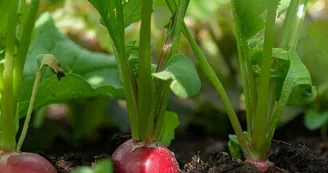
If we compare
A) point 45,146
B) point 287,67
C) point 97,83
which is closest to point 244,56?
Answer: point 287,67

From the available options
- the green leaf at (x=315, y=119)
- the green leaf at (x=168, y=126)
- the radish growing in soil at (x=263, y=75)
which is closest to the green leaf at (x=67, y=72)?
the green leaf at (x=168, y=126)

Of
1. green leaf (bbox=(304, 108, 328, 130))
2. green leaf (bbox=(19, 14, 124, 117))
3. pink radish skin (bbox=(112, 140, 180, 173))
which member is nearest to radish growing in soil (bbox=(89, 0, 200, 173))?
pink radish skin (bbox=(112, 140, 180, 173))

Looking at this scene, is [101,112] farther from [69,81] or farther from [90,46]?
[69,81]

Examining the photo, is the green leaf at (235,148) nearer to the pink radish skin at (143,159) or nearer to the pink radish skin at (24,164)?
the pink radish skin at (143,159)

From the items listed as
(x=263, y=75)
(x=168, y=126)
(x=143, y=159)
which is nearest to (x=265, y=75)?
(x=263, y=75)

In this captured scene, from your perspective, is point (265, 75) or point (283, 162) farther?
point (283, 162)

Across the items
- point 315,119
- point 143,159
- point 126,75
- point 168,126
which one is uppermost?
point 126,75

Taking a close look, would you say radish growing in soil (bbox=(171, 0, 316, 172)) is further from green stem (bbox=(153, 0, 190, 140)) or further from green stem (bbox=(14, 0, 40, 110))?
green stem (bbox=(14, 0, 40, 110))

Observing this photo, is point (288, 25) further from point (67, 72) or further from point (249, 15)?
point (67, 72)
